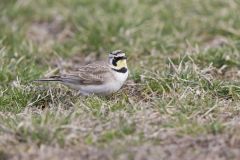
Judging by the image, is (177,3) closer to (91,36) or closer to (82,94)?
(91,36)

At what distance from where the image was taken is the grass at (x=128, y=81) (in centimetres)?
601

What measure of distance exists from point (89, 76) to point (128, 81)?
760 millimetres

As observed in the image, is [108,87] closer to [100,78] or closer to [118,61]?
[100,78]

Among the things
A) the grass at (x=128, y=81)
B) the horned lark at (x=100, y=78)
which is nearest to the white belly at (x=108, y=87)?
the horned lark at (x=100, y=78)

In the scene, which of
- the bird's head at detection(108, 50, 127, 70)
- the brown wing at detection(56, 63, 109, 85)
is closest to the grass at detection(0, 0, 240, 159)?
Answer: the brown wing at detection(56, 63, 109, 85)

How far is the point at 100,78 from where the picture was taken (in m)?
7.49

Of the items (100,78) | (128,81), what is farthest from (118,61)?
(128,81)

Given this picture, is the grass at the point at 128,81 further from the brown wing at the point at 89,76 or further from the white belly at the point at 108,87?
the brown wing at the point at 89,76

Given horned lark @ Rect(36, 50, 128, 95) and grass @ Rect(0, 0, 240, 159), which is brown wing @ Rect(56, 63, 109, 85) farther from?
grass @ Rect(0, 0, 240, 159)

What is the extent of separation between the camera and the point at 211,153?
229 inches

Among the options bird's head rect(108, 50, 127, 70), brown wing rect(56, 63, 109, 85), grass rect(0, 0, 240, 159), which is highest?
bird's head rect(108, 50, 127, 70)

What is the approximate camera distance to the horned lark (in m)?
7.41

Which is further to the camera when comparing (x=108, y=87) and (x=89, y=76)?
(x=89, y=76)

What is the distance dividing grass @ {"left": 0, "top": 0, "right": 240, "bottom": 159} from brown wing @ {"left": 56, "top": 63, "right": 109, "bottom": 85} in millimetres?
211
